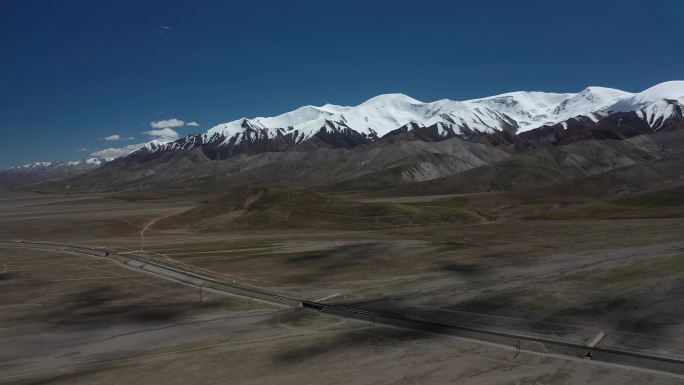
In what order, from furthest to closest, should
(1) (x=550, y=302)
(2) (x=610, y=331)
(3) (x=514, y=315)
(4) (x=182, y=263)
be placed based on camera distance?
(4) (x=182, y=263)
(1) (x=550, y=302)
(3) (x=514, y=315)
(2) (x=610, y=331)

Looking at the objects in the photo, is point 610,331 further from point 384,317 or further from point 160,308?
point 160,308

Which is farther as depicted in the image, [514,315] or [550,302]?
[550,302]

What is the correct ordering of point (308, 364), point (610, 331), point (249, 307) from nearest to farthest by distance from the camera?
point (308, 364) → point (610, 331) → point (249, 307)

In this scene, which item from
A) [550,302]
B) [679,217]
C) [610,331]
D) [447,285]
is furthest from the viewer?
[679,217]

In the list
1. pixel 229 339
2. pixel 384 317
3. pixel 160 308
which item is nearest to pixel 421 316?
pixel 384 317

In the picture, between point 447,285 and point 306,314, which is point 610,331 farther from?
point 306,314

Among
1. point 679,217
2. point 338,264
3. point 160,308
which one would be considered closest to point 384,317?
point 160,308

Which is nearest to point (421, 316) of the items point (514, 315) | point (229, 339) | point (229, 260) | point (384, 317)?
point (384, 317)

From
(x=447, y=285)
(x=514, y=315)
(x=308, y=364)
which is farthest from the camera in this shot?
(x=447, y=285)

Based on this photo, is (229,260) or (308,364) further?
(229,260)
